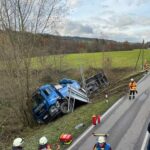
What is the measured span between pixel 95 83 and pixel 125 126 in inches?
570

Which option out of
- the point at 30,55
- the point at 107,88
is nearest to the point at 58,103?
the point at 30,55

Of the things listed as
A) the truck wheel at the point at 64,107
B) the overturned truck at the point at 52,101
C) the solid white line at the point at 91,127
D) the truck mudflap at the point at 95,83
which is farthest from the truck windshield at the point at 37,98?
the truck mudflap at the point at 95,83

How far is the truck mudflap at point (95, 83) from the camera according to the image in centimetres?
3078

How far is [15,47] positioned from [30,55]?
1106mm

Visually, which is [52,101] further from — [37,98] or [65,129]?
[65,129]

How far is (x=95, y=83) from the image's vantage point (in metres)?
31.4

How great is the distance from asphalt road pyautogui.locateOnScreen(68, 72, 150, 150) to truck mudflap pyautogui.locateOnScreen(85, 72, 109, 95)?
709 centimetres

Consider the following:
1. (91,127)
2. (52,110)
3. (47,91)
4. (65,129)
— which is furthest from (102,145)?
(47,91)

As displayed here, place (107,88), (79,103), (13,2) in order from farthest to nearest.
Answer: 1. (107,88)
2. (79,103)
3. (13,2)

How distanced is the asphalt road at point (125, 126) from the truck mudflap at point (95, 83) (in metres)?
7.09

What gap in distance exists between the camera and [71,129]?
17219 mm

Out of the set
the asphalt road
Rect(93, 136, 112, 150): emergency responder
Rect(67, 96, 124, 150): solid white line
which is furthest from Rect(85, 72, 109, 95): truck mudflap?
Rect(93, 136, 112, 150): emergency responder

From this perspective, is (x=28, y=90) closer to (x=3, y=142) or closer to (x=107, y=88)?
(x=3, y=142)

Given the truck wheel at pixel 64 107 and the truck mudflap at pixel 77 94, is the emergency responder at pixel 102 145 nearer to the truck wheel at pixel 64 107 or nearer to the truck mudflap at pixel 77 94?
the truck wheel at pixel 64 107
